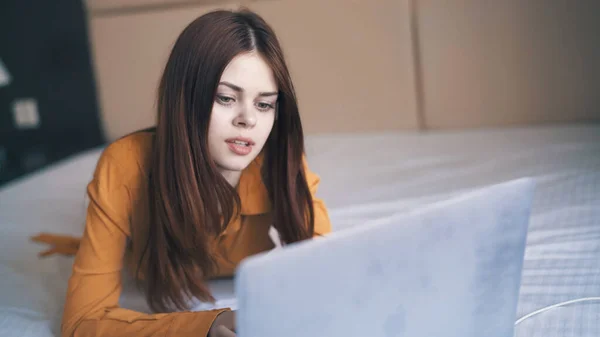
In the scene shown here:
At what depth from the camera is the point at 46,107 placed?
2.43 meters

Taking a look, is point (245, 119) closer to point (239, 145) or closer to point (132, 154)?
point (239, 145)

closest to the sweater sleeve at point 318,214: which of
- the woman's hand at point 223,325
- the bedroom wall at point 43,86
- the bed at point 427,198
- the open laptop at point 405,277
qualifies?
the bed at point 427,198

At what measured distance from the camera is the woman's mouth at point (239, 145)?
36.1 inches

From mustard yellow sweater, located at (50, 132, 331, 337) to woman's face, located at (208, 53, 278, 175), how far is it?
0.15 meters

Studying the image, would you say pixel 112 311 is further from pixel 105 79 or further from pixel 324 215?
pixel 105 79

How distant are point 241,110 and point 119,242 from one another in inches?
11.7

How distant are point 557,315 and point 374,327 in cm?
47

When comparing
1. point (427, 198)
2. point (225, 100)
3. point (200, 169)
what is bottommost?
point (427, 198)

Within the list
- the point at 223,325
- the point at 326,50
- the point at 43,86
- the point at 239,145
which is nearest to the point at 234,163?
the point at 239,145

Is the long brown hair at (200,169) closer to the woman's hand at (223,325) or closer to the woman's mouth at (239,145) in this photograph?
Answer: the woman's mouth at (239,145)

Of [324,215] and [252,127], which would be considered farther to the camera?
[324,215]

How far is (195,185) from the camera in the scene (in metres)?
0.94

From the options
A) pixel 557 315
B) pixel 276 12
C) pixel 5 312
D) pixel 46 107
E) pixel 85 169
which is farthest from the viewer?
pixel 46 107

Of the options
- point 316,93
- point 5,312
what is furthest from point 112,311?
point 316,93
